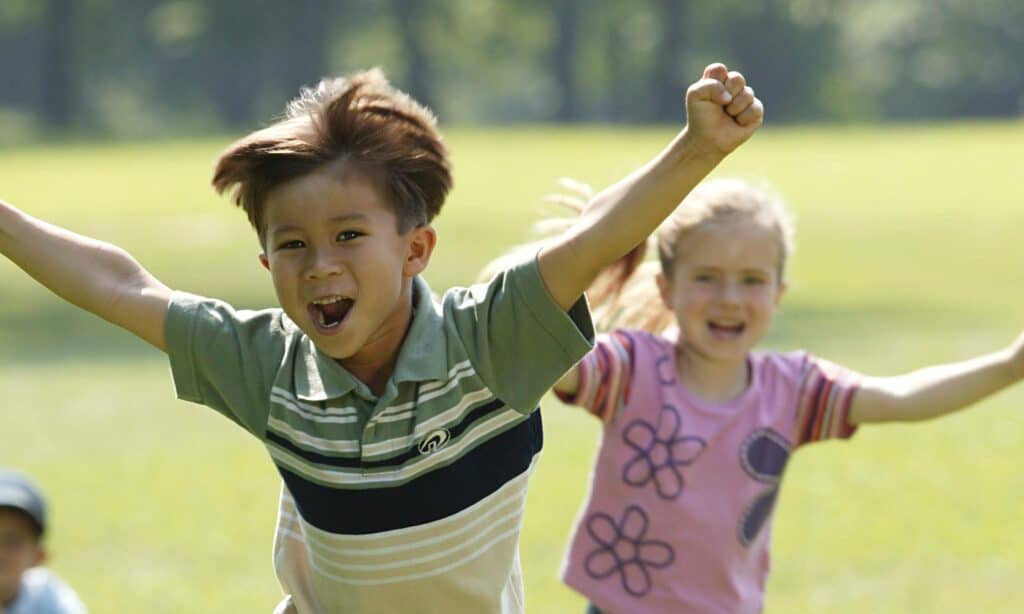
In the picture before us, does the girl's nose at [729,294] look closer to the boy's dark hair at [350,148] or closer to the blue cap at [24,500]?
the boy's dark hair at [350,148]

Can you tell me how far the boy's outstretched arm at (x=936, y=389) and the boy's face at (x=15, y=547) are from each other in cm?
229

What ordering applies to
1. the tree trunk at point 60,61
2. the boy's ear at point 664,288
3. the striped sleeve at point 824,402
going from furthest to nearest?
1. the tree trunk at point 60,61
2. the boy's ear at point 664,288
3. the striped sleeve at point 824,402

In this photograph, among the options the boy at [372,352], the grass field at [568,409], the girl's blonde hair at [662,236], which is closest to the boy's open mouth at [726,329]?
the girl's blonde hair at [662,236]

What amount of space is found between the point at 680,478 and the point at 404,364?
155cm

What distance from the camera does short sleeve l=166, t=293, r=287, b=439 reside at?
11.7 feet

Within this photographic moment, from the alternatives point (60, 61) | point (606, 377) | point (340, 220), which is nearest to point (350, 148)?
point (340, 220)

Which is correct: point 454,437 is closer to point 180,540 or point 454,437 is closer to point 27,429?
point 180,540

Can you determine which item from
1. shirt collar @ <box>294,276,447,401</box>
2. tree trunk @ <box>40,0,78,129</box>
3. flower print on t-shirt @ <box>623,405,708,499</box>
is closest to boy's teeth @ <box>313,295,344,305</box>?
shirt collar @ <box>294,276,447,401</box>

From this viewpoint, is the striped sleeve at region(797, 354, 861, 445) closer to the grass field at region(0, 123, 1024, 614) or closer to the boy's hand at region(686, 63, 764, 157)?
the boy's hand at region(686, 63, 764, 157)

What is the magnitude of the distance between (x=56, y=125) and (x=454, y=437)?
56930mm

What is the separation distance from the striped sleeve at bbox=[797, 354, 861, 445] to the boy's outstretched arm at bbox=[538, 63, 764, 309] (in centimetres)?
175

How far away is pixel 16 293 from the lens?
21078mm

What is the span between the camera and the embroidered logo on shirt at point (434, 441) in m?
3.40

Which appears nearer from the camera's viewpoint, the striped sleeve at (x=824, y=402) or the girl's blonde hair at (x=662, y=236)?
the striped sleeve at (x=824, y=402)
